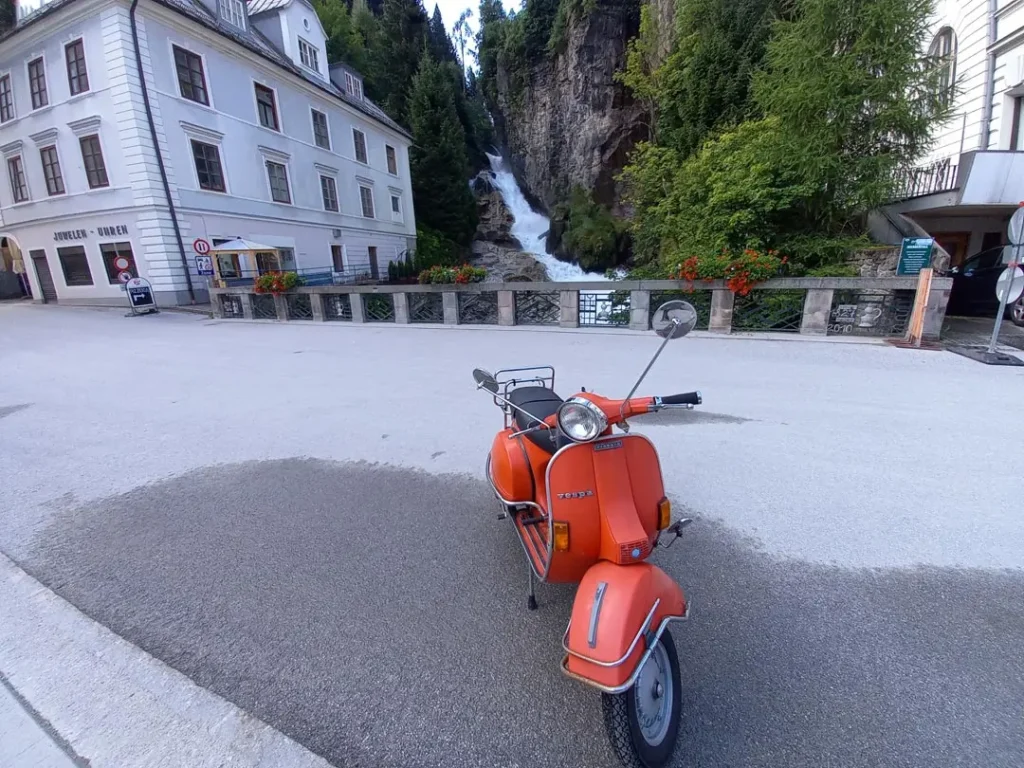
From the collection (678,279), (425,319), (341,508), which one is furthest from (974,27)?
(341,508)

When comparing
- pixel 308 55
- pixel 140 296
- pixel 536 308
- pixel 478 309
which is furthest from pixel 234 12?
pixel 536 308

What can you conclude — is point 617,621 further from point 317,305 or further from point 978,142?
point 978,142

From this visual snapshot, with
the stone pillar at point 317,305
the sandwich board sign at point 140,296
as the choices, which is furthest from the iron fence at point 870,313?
the sandwich board sign at point 140,296

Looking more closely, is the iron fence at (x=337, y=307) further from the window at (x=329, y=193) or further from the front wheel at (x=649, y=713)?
the window at (x=329, y=193)

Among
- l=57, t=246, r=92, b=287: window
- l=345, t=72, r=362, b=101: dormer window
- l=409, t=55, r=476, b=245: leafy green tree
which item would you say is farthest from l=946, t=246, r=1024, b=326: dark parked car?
l=345, t=72, r=362, b=101: dormer window

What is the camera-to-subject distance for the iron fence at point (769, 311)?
28.9 feet

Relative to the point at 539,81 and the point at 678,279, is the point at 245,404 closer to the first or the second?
the point at 678,279

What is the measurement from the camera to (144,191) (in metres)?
16.8

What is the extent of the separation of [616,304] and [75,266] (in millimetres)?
22373

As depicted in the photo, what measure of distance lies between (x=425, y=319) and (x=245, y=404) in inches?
276

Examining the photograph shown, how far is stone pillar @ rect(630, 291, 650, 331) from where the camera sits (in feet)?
32.6

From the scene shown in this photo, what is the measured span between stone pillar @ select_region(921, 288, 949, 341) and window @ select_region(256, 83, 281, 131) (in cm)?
2486

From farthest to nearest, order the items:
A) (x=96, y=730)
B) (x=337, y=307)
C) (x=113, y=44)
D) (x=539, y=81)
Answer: (x=539, y=81), (x=113, y=44), (x=337, y=307), (x=96, y=730)

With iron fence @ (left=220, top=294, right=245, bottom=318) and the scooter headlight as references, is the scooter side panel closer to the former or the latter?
Answer: the scooter headlight
